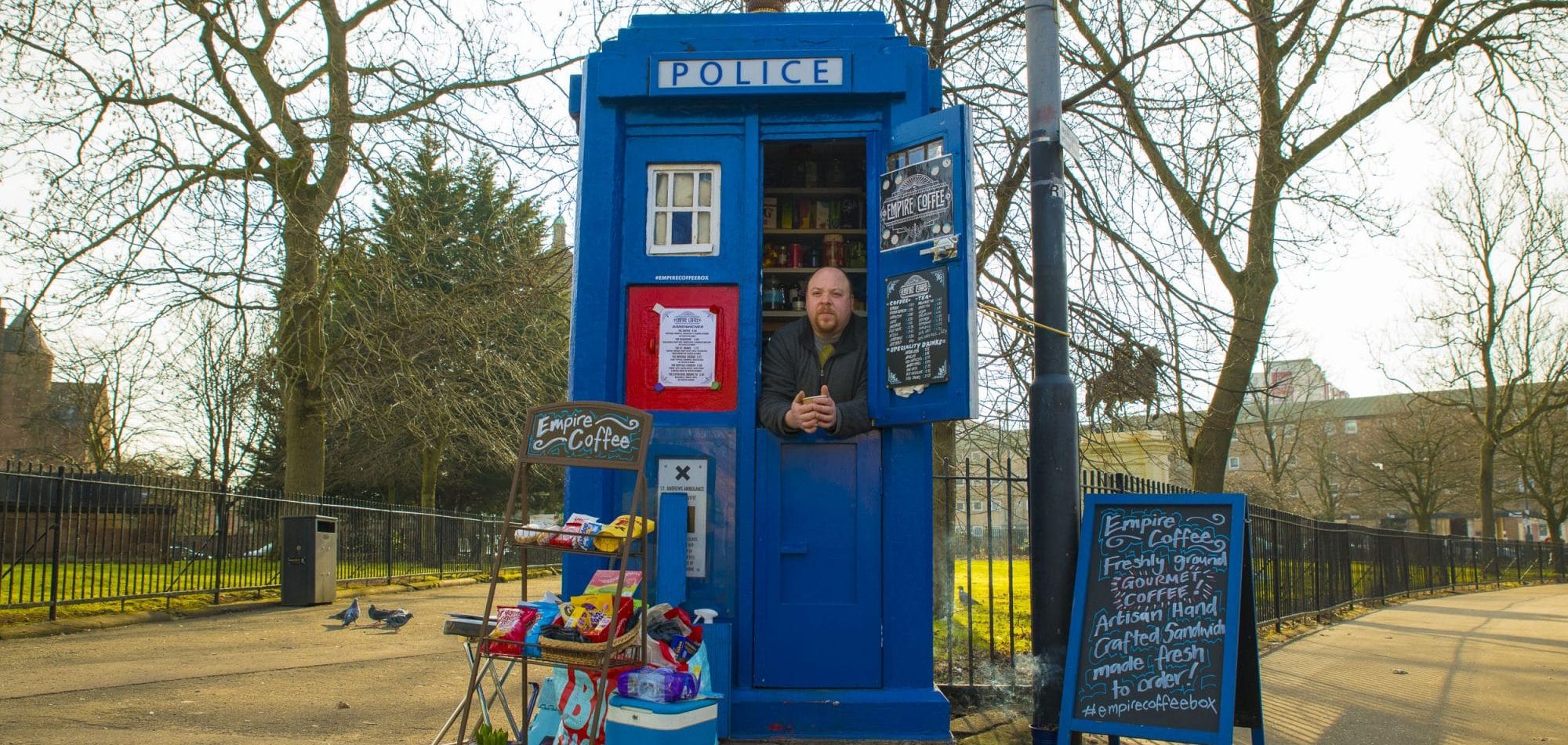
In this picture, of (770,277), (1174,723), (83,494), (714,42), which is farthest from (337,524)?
(1174,723)

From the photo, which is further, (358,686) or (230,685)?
(358,686)

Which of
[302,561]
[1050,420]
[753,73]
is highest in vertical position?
[753,73]

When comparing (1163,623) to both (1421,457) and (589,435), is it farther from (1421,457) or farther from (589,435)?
(1421,457)

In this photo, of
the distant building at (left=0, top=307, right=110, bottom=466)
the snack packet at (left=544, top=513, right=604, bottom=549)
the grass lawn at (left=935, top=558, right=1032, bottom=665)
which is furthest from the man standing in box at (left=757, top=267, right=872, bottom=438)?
the distant building at (left=0, top=307, right=110, bottom=466)

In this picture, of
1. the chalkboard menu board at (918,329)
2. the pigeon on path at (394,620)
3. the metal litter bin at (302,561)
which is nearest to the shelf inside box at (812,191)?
the chalkboard menu board at (918,329)

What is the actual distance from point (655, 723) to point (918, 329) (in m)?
2.34

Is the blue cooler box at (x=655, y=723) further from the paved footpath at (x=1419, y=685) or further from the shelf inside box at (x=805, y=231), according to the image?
the paved footpath at (x=1419, y=685)

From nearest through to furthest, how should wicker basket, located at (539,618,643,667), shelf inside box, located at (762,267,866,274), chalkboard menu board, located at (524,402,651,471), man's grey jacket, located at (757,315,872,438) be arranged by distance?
wicker basket, located at (539,618,643,667) < chalkboard menu board, located at (524,402,651,471) < man's grey jacket, located at (757,315,872,438) < shelf inside box, located at (762,267,866,274)

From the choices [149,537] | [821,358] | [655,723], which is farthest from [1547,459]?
[655,723]

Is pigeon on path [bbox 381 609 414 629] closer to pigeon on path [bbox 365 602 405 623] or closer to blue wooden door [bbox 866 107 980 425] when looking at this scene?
pigeon on path [bbox 365 602 405 623]

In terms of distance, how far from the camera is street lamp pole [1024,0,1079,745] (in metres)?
5.09

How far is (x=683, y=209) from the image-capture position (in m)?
5.75

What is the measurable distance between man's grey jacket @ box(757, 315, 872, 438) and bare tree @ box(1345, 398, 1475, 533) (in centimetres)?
4021

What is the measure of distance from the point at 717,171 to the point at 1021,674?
4817 millimetres
